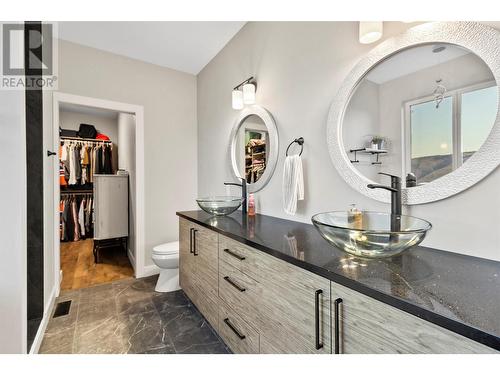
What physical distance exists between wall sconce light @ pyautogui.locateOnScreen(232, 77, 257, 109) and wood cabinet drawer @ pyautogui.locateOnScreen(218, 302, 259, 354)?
1641 mm

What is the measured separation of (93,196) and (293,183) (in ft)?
11.4

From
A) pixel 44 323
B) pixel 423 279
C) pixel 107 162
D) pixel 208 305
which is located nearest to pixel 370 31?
pixel 423 279

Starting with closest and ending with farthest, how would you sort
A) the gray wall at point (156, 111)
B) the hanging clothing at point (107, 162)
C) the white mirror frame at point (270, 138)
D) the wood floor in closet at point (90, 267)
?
the white mirror frame at point (270, 138) < the gray wall at point (156, 111) < the wood floor in closet at point (90, 267) < the hanging clothing at point (107, 162)

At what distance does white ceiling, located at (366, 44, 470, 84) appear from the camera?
3.28 ft

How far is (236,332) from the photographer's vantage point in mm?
1351

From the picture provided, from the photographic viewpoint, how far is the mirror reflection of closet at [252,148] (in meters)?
2.06

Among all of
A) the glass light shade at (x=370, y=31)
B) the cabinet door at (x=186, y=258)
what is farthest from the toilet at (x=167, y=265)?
the glass light shade at (x=370, y=31)

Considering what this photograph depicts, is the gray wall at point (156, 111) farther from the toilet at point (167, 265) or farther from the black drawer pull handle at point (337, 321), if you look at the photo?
the black drawer pull handle at point (337, 321)

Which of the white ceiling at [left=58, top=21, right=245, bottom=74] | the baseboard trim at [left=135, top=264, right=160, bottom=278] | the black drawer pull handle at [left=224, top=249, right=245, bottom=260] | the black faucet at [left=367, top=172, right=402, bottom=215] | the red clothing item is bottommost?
the baseboard trim at [left=135, top=264, right=160, bottom=278]

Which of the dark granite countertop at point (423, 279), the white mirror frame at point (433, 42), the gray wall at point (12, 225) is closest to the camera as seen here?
the dark granite countertop at point (423, 279)

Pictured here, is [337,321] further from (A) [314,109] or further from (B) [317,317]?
(A) [314,109]

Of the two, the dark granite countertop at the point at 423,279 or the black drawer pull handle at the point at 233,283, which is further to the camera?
the black drawer pull handle at the point at 233,283

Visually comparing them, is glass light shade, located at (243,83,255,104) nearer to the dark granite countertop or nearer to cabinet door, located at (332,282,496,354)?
the dark granite countertop

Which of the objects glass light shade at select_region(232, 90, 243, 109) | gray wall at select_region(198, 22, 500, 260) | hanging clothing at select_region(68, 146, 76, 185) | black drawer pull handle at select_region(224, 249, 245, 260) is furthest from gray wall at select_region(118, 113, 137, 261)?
black drawer pull handle at select_region(224, 249, 245, 260)
